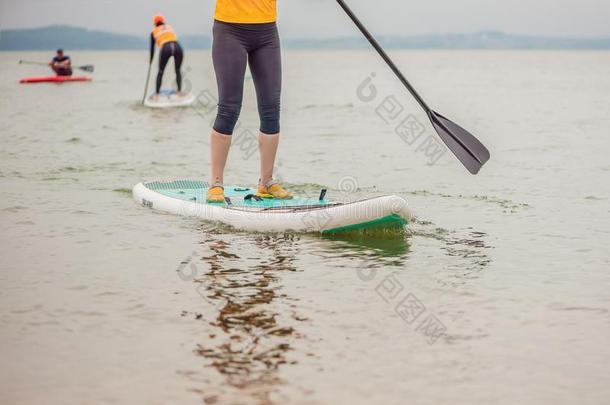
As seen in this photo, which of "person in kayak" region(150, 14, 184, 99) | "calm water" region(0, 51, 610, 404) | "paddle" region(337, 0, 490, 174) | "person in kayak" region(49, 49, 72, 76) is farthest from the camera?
"person in kayak" region(49, 49, 72, 76)

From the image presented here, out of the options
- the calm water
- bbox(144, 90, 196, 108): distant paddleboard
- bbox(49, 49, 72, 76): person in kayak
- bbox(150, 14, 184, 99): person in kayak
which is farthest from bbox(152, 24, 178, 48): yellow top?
bbox(49, 49, 72, 76): person in kayak

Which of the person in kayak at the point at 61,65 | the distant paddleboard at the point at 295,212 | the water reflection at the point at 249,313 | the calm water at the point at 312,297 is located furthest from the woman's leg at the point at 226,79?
the person in kayak at the point at 61,65

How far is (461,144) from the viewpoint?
264 inches

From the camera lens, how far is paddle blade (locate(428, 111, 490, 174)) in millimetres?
6641

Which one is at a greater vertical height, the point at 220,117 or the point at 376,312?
the point at 220,117

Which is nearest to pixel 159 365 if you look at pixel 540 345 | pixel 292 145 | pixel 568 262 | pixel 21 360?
pixel 21 360

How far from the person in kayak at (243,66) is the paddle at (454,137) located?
63 cm

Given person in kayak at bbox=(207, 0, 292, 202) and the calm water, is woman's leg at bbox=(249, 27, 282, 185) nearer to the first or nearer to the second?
person in kayak at bbox=(207, 0, 292, 202)

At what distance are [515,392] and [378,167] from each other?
7502 mm

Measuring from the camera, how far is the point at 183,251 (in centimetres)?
593

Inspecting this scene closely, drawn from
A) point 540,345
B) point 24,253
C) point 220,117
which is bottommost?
point 24,253

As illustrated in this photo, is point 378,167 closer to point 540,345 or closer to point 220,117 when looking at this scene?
point 220,117

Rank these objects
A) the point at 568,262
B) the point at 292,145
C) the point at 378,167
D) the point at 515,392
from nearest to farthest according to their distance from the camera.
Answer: the point at 515,392, the point at 568,262, the point at 378,167, the point at 292,145

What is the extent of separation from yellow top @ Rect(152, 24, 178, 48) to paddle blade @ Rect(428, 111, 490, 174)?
13.0 metres
